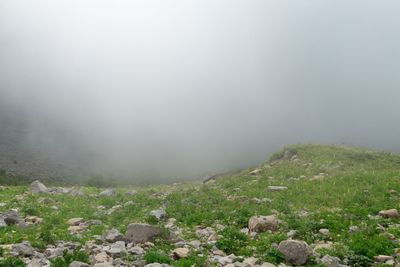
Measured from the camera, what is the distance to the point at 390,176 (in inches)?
1141

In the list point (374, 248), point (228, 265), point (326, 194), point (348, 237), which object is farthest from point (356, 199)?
Result: point (228, 265)

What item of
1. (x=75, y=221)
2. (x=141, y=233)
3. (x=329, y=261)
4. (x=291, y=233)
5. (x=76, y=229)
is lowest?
(x=75, y=221)

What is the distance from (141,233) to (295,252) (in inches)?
220

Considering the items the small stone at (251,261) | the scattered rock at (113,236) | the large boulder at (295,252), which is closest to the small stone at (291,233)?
the large boulder at (295,252)

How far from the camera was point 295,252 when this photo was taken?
1409 cm

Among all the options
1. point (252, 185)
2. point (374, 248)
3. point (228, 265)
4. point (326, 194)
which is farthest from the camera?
point (252, 185)

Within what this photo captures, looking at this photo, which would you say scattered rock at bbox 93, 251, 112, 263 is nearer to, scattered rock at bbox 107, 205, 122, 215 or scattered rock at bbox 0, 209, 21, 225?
scattered rock at bbox 0, 209, 21, 225

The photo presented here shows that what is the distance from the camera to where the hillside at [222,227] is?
552 inches

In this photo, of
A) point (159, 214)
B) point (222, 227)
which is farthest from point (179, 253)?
point (159, 214)

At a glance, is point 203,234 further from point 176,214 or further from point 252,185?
point 252,185

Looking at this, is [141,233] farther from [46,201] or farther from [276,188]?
[276,188]

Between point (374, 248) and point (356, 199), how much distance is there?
8.39 metres

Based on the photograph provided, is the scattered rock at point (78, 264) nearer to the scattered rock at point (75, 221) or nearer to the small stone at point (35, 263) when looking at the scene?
the small stone at point (35, 263)

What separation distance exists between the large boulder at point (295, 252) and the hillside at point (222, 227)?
0.10ft
